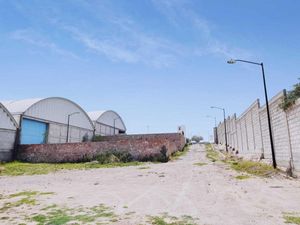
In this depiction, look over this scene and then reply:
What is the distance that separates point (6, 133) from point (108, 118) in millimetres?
30428

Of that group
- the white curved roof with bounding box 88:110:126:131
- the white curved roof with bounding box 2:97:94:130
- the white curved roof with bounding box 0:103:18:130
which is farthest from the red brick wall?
the white curved roof with bounding box 88:110:126:131

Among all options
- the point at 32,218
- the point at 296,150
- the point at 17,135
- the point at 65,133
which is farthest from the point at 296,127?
the point at 65,133

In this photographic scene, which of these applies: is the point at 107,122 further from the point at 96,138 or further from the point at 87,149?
the point at 87,149

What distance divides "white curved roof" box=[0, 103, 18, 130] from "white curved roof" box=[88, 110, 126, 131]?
22262mm

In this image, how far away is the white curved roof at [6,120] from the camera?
2985cm

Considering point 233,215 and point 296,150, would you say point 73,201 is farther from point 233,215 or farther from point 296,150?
point 296,150

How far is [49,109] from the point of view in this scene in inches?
1516

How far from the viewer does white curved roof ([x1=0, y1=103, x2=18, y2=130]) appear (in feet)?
97.9

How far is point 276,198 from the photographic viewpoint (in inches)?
364

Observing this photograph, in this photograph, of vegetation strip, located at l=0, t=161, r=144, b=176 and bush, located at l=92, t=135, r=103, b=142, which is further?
bush, located at l=92, t=135, r=103, b=142

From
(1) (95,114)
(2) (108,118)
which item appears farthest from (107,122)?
(1) (95,114)

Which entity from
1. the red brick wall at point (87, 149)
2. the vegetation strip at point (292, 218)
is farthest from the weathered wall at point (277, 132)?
the red brick wall at point (87, 149)

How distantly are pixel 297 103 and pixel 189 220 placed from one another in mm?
9770

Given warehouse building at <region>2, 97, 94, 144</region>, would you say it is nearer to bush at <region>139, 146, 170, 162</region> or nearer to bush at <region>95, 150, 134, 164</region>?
bush at <region>95, 150, 134, 164</region>
